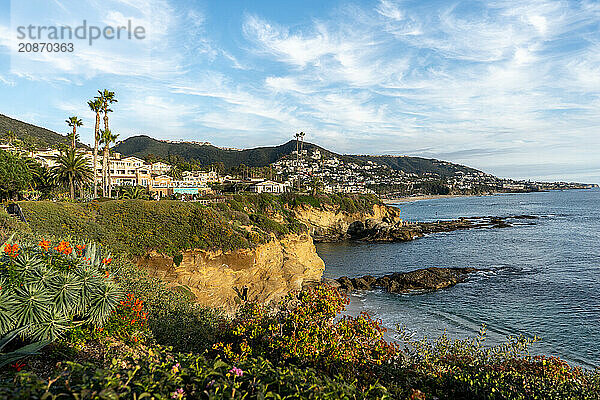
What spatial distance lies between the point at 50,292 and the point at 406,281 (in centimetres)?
2843

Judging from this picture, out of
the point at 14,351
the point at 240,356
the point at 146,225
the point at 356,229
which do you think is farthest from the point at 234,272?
the point at 356,229

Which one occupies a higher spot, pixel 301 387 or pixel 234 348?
pixel 301 387

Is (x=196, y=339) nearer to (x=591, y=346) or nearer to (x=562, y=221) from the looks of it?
(x=591, y=346)

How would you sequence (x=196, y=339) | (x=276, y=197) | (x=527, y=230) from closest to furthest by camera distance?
(x=196, y=339), (x=276, y=197), (x=527, y=230)

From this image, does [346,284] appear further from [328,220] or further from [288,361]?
[328,220]

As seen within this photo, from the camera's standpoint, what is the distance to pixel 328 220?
206 ft

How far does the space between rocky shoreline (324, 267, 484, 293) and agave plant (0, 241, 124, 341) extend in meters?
23.8

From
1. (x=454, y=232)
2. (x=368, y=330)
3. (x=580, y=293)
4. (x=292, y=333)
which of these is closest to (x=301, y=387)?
(x=292, y=333)

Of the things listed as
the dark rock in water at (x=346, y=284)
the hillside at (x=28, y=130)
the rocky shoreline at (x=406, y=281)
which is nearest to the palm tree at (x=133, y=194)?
the rocky shoreline at (x=406, y=281)

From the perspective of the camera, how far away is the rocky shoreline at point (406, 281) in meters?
29.7

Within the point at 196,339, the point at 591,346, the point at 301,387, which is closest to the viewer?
the point at 301,387

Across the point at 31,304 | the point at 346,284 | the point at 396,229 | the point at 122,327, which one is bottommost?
the point at 346,284

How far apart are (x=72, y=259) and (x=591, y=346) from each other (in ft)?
77.9

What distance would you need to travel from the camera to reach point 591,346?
18234mm
